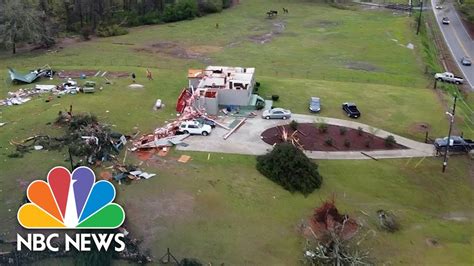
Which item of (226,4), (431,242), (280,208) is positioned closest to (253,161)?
(280,208)

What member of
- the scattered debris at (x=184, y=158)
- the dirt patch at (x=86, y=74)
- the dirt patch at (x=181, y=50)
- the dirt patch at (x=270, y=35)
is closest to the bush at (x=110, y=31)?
the dirt patch at (x=181, y=50)

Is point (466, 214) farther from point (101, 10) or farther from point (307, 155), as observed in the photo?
point (101, 10)

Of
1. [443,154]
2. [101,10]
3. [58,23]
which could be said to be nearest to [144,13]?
[101,10]

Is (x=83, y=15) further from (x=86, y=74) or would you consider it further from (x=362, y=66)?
(x=362, y=66)

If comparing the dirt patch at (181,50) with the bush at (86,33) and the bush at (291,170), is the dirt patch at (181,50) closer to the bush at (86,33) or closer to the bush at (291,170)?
the bush at (86,33)

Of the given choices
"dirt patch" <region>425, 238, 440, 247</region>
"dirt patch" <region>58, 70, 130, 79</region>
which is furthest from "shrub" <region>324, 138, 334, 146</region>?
"dirt patch" <region>58, 70, 130, 79</region>
